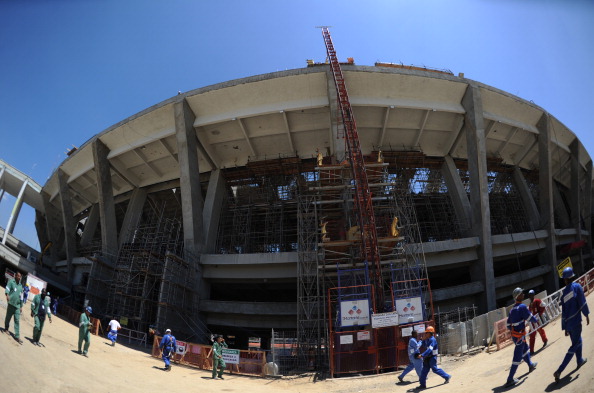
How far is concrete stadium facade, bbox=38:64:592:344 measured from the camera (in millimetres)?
20797

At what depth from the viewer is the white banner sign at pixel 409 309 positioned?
13.2m

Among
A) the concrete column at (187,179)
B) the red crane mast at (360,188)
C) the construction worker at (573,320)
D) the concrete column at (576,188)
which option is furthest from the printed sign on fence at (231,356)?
the concrete column at (576,188)

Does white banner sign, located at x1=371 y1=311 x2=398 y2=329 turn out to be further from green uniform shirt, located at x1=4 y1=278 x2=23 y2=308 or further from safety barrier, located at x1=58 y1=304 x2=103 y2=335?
safety barrier, located at x1=58 y1=304 x2=103 y2=335

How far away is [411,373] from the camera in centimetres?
973

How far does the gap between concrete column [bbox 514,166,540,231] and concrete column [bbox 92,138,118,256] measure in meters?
29.9

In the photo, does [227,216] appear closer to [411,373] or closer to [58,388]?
[411,373]

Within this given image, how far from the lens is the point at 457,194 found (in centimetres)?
2409

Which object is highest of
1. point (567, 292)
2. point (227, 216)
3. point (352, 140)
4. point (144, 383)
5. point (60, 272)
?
point (352, 140)

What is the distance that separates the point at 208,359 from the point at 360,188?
10008 mm

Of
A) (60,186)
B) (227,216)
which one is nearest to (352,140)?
(227,216)

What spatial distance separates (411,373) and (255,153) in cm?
1837

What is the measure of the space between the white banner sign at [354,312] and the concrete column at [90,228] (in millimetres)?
25903

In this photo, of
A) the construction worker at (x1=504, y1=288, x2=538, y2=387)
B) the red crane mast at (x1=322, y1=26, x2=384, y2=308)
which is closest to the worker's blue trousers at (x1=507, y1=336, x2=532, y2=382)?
the construction worker at (x1=504, y1=288, x2=538, y2=387)

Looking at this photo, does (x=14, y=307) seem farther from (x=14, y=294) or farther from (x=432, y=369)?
(x=432, y=369)
